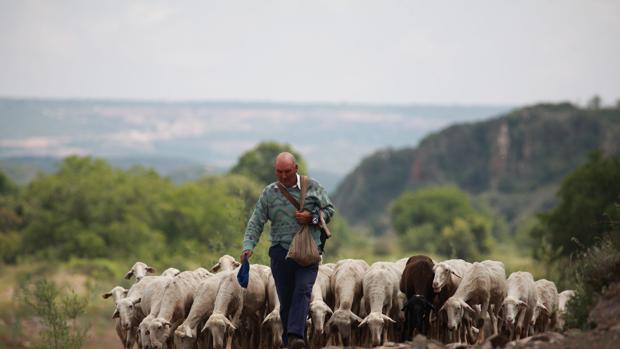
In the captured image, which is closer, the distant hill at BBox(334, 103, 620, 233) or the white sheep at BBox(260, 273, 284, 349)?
the white sheep at BBox(260, 273, 284, 349)

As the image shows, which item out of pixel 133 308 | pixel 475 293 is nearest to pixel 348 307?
pixel 475 293

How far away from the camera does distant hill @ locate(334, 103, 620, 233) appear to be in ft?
499

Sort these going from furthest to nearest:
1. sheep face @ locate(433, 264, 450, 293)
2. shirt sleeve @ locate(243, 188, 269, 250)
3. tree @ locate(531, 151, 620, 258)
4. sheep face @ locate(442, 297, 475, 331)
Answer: tree @ locate(531, 151, 620, 258), sheep face @ locate(433, 264, 450, 293), sheep face @ locate(442, 297, 475, 331), shirt sleeve @ locate(243, 188, 269, 250)

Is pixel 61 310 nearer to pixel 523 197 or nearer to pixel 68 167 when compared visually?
pixel 68 167

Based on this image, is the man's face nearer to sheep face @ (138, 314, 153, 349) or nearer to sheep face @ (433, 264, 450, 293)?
sheep face @ (138, 314, 153, 349)

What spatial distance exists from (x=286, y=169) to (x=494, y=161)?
6134 inches

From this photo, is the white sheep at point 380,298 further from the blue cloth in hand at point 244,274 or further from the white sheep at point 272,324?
the blue cloth in hand at point 244,274

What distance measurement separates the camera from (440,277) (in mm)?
17438

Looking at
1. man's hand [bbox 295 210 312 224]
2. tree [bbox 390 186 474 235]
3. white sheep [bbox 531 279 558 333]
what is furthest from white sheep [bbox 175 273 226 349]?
tree [bbox 390 186 474 235]

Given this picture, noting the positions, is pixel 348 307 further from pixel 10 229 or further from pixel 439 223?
pixel 439 223

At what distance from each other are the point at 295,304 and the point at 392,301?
146 inches

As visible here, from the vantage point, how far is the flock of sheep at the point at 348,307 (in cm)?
1619

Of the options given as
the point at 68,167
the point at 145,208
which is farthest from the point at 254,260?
the point at 68,167

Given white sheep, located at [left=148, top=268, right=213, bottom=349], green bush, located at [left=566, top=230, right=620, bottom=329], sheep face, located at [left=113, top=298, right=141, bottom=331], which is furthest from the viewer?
sheep face, located at [left=113, top=298, right=141, bottom=331]
